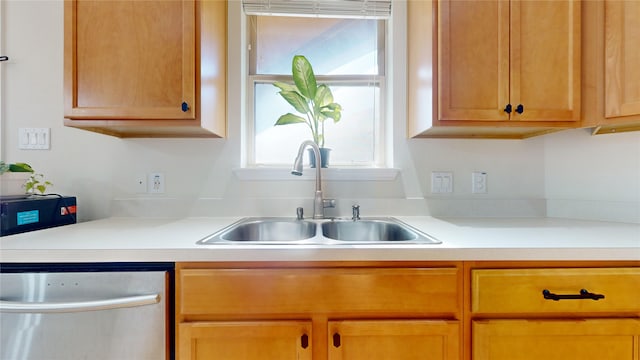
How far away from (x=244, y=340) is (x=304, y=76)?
3.73 ft

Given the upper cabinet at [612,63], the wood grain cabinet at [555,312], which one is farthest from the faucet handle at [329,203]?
the upper cabinet at [612,63]

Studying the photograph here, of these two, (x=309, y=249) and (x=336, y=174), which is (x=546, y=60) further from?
(x=309, y=249)

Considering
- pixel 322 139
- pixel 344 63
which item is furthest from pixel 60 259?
pixel 344 63

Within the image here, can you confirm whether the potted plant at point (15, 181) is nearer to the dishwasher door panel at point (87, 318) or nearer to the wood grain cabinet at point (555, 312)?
the dishwasher door panel at point (87, 318)

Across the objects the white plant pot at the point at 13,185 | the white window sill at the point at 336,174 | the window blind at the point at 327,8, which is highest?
the window blind at the point at 327,8

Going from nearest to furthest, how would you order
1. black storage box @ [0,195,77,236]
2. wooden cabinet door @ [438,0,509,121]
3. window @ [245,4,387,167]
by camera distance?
black storage box @ [0,195,77,236] < wooden cabinet door @ [438,0,509,121] < window @ [245,4,387,167]

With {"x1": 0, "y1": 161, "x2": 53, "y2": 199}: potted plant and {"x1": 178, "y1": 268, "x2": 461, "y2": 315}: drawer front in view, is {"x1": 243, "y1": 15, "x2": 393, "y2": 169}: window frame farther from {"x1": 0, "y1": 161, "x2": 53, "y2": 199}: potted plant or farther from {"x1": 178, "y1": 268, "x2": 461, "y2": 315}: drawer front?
{"x1": 0, "y1": 161, "x2": 53, "y2": 199}: potted plant

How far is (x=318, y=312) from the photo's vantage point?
851 millimetres

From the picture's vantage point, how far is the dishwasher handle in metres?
0.79

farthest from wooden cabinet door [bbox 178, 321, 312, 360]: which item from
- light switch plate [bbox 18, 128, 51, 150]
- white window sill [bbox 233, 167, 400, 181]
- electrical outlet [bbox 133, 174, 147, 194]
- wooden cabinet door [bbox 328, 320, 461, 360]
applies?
light switch plate [bbox 18, 128, 51, 150]

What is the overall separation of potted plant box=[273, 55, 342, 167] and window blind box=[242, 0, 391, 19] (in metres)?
0.35

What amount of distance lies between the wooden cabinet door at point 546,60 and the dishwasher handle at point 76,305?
58.3 inches

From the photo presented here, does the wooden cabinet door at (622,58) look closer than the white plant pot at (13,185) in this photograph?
Yes

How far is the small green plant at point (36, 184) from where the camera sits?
4.15 feet
